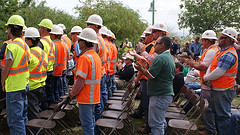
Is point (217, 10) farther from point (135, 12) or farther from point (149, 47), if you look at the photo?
point (149, 47)

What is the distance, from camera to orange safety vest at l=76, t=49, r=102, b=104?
10.6ft

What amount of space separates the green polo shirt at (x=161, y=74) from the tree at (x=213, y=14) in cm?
1959

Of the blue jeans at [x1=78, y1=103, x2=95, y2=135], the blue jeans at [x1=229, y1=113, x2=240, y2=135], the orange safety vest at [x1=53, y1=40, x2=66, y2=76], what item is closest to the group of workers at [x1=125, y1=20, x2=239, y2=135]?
the blue jeans at [x1=229, y1=113, x2=240, y2=135]

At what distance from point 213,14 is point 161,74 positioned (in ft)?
65.9

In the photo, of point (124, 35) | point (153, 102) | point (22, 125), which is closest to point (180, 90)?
point (153, 102)

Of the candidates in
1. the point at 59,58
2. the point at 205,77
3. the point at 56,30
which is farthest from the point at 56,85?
the point at 205,77

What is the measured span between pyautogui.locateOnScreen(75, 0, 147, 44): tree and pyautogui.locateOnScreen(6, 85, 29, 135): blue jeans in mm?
11745

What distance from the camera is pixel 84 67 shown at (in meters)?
3.22

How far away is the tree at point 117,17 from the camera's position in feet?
49.2

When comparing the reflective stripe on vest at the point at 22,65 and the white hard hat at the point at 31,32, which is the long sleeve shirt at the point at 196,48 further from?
the reflective stripe on vest at the point at 22,65

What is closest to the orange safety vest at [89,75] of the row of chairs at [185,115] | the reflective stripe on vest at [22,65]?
the reflective stripe on vest at [22,65]

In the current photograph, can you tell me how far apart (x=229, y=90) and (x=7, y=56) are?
400 cm

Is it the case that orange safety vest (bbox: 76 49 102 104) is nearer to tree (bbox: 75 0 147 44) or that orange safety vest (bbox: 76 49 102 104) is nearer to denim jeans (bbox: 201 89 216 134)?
denim jeans (bbox: 201 89 216 134)

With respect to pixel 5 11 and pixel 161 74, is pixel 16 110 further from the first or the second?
pixel 5 11
